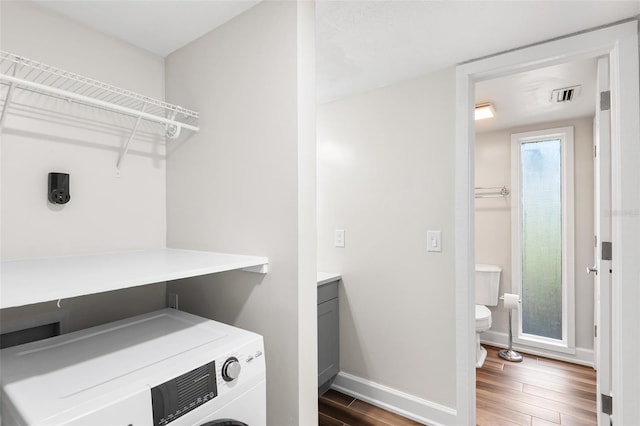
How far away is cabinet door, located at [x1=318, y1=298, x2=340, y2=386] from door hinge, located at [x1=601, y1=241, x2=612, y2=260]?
5.21ft

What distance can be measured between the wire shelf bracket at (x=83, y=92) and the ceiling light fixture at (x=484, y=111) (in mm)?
2270

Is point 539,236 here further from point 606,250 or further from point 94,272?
point 94,272

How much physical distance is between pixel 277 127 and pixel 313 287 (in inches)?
25.5

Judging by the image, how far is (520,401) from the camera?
2242mm

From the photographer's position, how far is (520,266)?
3.19 metres

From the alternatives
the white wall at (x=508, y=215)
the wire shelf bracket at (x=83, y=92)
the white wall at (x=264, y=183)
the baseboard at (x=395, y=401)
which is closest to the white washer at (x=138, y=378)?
the white wall at (x=264, y=183)

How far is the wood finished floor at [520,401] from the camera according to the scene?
79.5 inches

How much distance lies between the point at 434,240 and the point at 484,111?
1.41m

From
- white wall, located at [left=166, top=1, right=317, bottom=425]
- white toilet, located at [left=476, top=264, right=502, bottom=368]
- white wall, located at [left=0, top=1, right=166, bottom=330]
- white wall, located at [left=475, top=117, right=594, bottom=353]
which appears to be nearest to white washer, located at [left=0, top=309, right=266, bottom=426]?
white wall, located at [left=166, top=1, right=317, bottom=425]

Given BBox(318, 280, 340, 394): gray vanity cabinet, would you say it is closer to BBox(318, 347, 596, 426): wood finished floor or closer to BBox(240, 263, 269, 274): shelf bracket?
BBox(318, 347, 596, 426): wood finished floor

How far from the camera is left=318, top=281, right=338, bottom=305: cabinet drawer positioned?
7.18 ft

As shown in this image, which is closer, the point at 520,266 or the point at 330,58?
the point at 330,58

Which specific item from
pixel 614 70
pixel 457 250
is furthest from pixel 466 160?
pixel 614 70

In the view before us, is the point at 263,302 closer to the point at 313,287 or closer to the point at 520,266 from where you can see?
the point at 313,287
